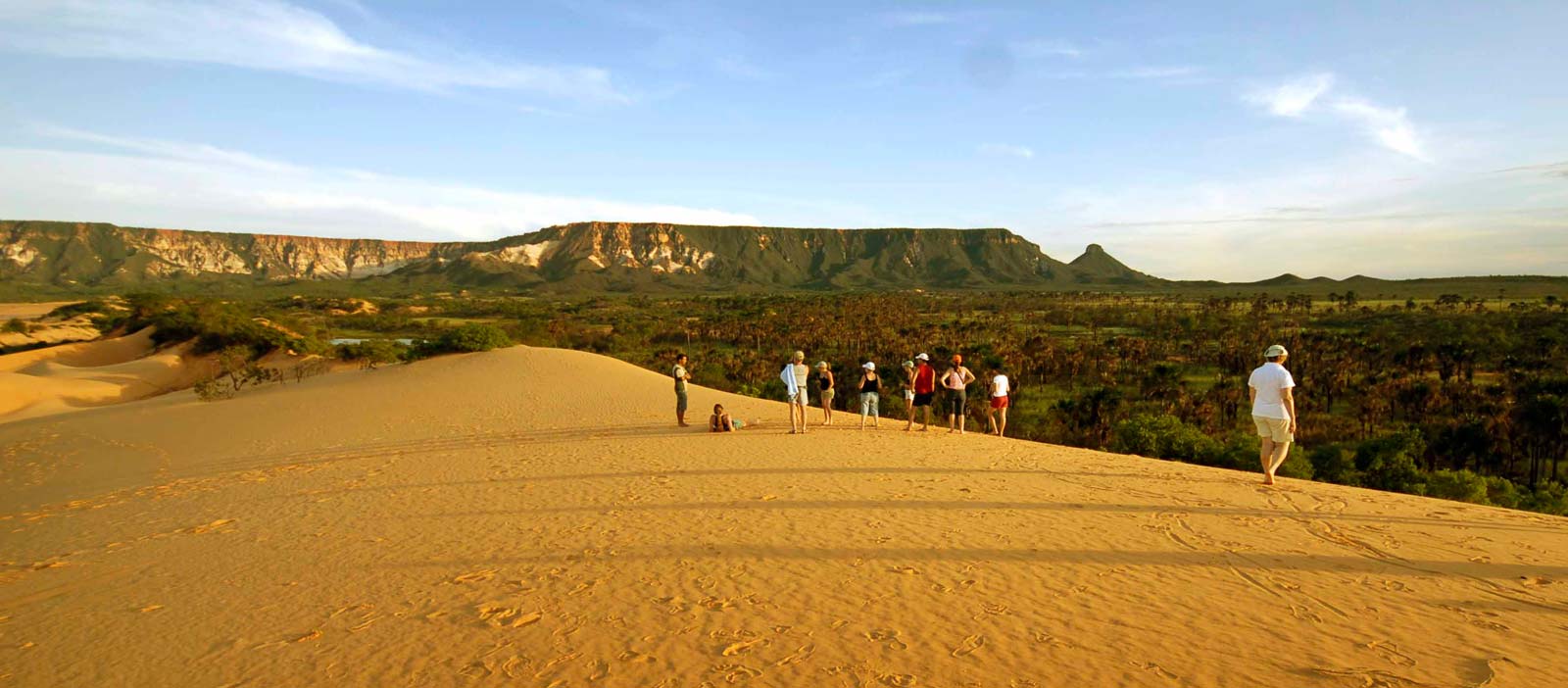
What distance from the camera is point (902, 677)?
5.46 metres

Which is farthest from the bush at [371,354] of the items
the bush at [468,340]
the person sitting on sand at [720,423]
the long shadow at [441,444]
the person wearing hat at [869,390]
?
the person wearing hat at [869,390]

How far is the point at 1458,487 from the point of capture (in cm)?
2338

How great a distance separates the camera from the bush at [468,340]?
3397 centimetres

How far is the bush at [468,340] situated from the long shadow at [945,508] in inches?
987

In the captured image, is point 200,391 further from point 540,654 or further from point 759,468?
point 540,654

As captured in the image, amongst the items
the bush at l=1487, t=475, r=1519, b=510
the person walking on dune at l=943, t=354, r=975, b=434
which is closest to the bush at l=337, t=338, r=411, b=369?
the person walking on dune at l=943, t=354, r=975, b=434

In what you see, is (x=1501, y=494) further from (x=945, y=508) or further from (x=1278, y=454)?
(x=945, y=508)

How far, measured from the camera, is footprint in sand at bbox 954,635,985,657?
5.82 meters

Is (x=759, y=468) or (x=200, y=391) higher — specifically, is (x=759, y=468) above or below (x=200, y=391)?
above

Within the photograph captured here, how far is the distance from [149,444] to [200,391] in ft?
36.3

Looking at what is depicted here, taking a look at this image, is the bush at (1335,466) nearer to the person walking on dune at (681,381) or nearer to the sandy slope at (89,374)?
the person walking on dune at (681,381)

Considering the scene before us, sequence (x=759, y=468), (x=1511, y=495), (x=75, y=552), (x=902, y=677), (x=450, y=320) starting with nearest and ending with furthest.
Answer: (x=902, y=677) < (x=75, y=552) < (x=759, y=468) < (x=1511, y=495) < (x=450, y=320)

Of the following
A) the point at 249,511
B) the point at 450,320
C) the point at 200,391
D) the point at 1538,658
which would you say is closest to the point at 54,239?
the point at 450,320

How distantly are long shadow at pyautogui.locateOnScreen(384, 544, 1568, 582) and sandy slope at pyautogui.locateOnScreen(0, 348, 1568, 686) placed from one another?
42mm
